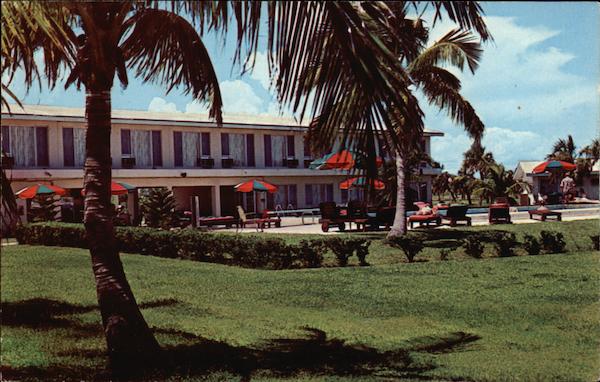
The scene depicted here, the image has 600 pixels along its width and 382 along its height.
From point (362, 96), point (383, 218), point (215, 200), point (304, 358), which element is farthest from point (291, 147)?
point (362, 96)

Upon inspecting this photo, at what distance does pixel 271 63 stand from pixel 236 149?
2879 centimetres

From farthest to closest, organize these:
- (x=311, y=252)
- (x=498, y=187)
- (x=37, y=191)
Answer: (x=498, y=187)
(x=37, y=191)
(x=311, y=252)

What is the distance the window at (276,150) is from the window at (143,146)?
6705mm

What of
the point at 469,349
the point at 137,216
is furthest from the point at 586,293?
the point at 137,216

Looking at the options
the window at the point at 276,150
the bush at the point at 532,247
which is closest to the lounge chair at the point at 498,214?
the bush at the point at 532,247

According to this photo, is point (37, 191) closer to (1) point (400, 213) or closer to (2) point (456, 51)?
(1) point (400, 213)

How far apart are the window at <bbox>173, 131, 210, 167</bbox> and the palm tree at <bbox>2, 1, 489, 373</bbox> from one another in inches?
960

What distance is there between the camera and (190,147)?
30812 mm

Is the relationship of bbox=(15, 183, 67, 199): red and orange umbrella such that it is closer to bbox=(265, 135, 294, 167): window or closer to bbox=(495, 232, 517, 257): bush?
bbox=(265, 135, 294, 167): window

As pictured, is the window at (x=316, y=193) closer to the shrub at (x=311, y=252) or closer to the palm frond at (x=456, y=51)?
the palm frond at (x=456, y=51)

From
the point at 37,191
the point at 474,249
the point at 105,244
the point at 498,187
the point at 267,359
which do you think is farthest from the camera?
the point at 498,187

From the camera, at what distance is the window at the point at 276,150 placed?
33.9 metres

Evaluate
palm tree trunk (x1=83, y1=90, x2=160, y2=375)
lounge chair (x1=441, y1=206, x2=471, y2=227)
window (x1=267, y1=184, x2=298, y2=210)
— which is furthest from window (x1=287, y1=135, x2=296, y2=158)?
palm tree trunk (x1=83, y1=90, x2=160, y2=375)

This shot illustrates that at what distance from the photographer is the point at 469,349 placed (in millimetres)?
5969
